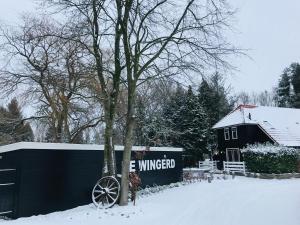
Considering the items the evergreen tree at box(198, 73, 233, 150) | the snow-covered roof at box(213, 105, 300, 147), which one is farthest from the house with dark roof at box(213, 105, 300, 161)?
the evergreen tree at box(198, 73, 233, 150)

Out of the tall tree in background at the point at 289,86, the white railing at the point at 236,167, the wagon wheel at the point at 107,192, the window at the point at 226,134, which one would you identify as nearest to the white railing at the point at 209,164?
the window at the point at 226,134

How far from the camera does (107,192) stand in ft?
39.9

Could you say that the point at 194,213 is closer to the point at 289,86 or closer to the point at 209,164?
the point at 209,164

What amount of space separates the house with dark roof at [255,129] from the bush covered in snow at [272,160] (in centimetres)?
473

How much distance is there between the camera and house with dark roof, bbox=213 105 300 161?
101 ft

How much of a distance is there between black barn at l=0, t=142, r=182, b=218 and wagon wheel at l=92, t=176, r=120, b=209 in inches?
43.0

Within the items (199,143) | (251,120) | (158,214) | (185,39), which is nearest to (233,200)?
(158,214)

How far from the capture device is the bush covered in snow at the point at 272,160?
23828 millimetres

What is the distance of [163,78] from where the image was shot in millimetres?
13414

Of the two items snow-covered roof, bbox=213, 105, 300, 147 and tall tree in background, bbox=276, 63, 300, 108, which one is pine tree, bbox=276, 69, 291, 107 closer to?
tall tree in background, bbox=276, 63, 300, 108

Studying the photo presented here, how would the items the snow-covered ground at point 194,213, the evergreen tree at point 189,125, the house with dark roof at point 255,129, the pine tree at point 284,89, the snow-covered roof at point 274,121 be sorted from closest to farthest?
the snow-covered ground at point 194,213 < the snow-covered roof at point 274,121 < the house with dark roof at point 255,129 < the evergreen tree at point 189,125 < the pine tree at point 284,89

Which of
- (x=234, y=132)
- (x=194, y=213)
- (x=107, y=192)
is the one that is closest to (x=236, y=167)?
(x=234, y=132)

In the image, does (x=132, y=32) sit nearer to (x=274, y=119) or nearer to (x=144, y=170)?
(x=144, y=170)

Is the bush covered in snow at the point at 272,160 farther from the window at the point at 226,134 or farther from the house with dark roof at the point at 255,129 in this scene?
the window at the point at 226,134
